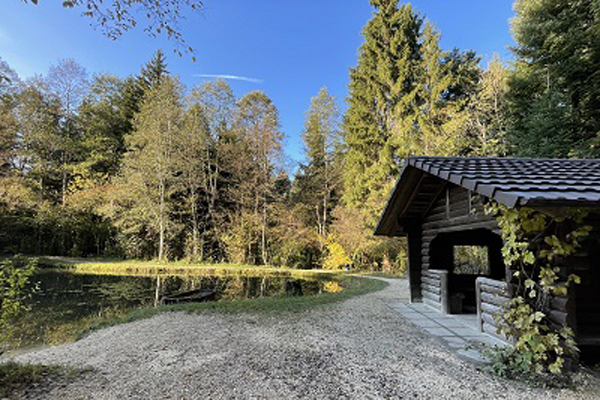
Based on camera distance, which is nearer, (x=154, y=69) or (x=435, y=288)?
(x=435, y=288)

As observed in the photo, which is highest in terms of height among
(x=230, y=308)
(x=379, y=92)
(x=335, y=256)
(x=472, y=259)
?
(x=379, y=92)

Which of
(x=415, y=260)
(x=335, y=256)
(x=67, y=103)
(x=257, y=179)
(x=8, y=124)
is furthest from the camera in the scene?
(x=67, y=103)

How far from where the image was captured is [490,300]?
4.18 metres

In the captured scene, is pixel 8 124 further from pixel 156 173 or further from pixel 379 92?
pixel 379 92

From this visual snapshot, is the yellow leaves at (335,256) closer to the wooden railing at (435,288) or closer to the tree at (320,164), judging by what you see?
the tree at (320,164)

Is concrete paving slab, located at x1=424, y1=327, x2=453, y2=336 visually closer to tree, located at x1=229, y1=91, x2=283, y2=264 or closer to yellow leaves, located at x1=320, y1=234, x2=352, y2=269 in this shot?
yellow leaves, located at x1=320, y1=234, x2=352, y2=269

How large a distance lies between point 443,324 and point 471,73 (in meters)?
15.5

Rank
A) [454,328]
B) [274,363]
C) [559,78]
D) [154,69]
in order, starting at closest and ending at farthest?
[274,363], [454,328], [559,78], [154,69]

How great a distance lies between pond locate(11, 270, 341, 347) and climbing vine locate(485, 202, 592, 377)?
20.6ft

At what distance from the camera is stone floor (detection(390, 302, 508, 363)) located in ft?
12.3

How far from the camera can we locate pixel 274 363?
336 cm

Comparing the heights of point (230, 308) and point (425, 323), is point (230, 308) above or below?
below

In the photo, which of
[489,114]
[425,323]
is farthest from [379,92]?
[425,323]

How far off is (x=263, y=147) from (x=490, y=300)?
49.8 feet
